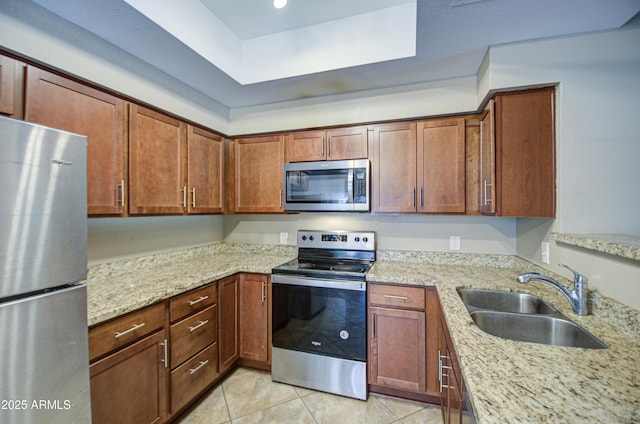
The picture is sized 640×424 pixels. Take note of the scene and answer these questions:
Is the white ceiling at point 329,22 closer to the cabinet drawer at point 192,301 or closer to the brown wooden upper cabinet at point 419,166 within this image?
the brown wooden upper cabinet at point 419,166

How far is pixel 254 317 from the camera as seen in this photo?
90.1 inches

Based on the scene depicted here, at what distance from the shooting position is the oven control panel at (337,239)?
2.48 metres

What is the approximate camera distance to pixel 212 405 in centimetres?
194

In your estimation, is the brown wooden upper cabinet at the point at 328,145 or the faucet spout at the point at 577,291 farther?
the brown wooden upper cabinet at the point at 328,145

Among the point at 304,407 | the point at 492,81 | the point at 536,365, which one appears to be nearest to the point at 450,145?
the point at 492,81

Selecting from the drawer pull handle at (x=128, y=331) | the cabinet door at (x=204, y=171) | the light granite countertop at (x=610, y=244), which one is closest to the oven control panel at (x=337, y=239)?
the cabinet door at (x=204, y=171)

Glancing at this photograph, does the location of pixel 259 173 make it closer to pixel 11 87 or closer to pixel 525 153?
pixel 11 87

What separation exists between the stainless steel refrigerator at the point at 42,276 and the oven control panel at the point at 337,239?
1768mm

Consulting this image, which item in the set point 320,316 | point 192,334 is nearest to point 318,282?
point 320,316

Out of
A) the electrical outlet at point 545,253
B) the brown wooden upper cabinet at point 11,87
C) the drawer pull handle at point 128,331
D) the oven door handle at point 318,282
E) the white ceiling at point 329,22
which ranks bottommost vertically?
the drawer pull handle at point 128,331

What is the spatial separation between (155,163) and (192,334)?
4.07 feet

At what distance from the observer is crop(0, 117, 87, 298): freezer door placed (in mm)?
871

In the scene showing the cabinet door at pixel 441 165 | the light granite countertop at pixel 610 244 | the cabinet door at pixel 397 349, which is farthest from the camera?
the cabinet door at pixel 441 165

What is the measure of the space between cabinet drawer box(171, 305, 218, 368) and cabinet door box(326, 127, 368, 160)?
1625 millimetres
